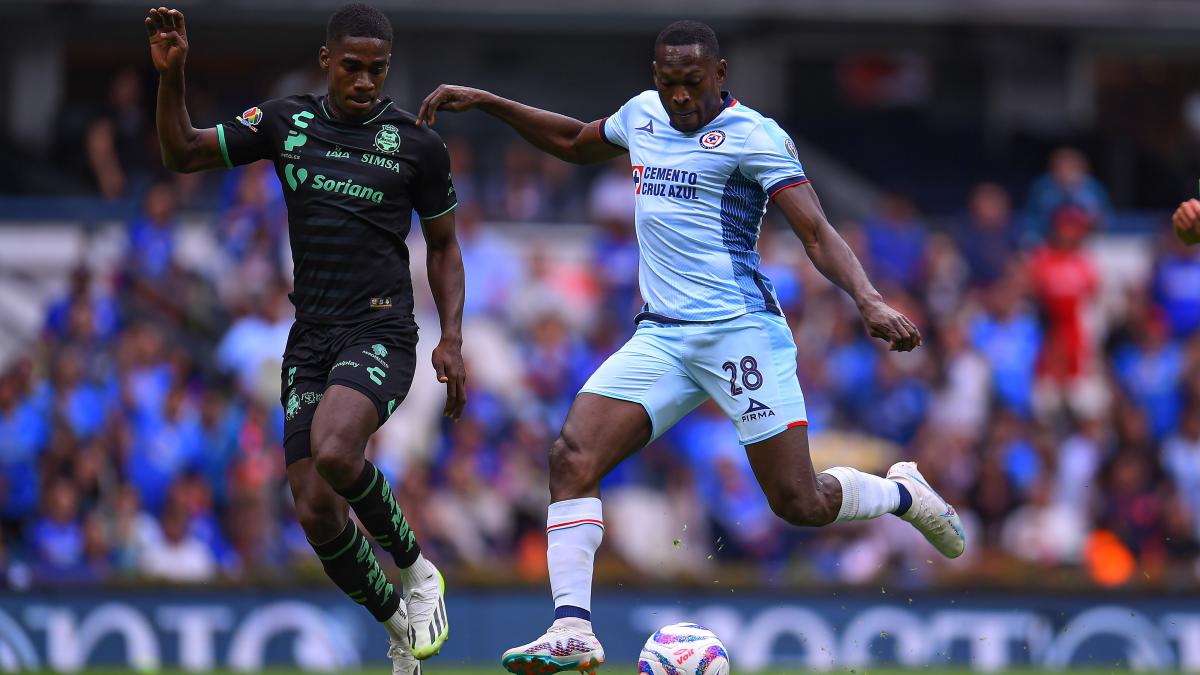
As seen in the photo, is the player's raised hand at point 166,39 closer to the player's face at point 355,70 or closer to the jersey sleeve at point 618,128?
the player's face at point 355,70

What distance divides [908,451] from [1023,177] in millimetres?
6988

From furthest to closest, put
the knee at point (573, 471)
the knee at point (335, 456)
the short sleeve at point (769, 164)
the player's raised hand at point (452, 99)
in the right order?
the player's raised hand at point (452, 99) < the short sleeve at point (769, 164) < the knee at point (573, 471) < the knee at point (335, 456)

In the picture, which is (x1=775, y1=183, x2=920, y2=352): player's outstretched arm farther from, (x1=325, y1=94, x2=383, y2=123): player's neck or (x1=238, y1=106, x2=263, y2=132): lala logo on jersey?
(x1=238, y1=106, x2=263, y2=132): lala logo on jersey

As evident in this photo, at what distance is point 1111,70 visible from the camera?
83.7 ft

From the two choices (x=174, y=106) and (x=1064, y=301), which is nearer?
(x=174, y=106)

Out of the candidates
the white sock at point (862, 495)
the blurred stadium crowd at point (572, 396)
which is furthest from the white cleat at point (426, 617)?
the blurred stadium crowd at point (572, 396)

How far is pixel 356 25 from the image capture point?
28.5ft

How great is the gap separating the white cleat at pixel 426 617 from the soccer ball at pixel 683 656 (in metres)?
1.06

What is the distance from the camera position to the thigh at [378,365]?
28.3 ft

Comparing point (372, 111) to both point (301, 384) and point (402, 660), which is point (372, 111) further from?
point (402, 660)

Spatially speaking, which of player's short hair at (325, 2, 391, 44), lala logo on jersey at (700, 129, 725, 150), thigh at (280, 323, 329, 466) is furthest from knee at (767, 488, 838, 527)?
player's short hair at (325, 2, 391, 44)

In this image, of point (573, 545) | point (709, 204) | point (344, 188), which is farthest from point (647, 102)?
point (573, 545)

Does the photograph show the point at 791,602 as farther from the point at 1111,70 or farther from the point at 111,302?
the point at 1111,70

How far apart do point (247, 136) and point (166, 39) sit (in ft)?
2.21
